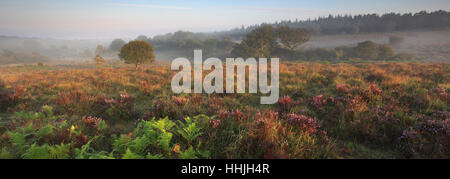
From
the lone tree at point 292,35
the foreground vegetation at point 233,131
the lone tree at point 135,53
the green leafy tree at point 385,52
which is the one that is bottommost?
the foreground vegetation at point 233,131

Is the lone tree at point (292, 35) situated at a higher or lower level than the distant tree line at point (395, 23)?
lower

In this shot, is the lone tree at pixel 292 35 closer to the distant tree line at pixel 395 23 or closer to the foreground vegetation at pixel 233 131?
the distant tree line at pixel 395 23

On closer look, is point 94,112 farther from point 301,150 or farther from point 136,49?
point 136,49

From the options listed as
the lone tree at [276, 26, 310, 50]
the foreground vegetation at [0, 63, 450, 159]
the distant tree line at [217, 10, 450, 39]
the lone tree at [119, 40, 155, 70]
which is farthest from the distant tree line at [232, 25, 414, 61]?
the foreground vegetation at [0, 63, 450, 159]

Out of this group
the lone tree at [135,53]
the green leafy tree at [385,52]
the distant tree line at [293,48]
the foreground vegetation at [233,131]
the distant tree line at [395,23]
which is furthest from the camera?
the distant tree line at [395,23]

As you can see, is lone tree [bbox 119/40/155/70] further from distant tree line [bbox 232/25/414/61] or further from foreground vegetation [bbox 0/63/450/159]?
distant tree line [bbox 232/25/414/61]

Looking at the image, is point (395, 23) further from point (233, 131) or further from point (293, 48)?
point (233, 131)

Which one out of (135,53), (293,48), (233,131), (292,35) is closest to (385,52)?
(293,48)

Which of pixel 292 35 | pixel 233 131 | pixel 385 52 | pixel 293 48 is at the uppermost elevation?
pixel 292 35

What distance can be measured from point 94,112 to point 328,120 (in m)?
6.71

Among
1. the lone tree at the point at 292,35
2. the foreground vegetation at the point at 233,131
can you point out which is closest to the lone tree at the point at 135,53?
the foreground vegetation at the point at 233,131

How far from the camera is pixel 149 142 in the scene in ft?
9.89

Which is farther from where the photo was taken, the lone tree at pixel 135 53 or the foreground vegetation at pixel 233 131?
the lone tree at pixel 135 53
